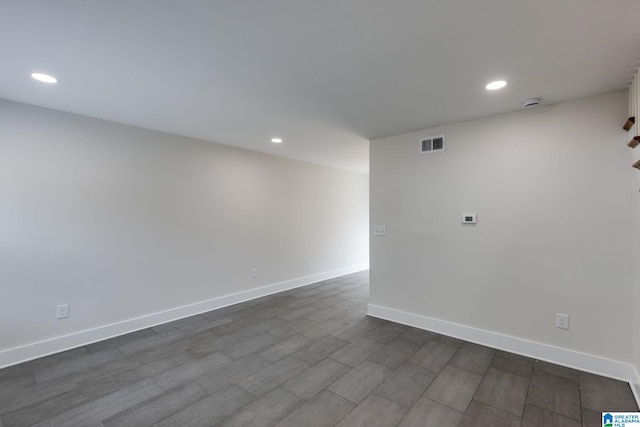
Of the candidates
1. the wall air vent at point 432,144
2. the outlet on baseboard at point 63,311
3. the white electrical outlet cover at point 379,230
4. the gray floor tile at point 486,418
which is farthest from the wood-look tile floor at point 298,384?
the wall air vent at point 432,144

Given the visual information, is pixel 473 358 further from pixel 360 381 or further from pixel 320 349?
pixel 320 349

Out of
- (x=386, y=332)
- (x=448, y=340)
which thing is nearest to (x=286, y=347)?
(x=386, y=332)

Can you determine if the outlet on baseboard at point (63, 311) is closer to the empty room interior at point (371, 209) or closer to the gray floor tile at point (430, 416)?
the empty room interior at point (371, 209)

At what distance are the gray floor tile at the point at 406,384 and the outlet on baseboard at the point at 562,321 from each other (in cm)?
130

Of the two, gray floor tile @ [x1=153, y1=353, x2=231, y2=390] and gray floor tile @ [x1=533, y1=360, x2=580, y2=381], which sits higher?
gray floor tile @ [x1=533, y1=360, x2=580, y2=381]

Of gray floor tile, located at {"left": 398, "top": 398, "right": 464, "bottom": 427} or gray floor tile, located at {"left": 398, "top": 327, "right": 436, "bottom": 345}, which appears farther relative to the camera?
gray floor tile, located at {"left": 398, "top": 327, "right": 436, "bottom": 345}

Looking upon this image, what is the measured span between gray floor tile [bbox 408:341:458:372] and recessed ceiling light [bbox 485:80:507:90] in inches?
96.8

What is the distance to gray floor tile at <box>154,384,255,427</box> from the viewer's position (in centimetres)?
186

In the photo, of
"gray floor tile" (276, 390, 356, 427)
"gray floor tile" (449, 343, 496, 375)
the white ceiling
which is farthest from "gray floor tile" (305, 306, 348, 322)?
the white ceiling

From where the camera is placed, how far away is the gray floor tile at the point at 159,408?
1870 mm

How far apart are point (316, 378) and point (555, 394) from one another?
184 cm

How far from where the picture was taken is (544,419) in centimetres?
189

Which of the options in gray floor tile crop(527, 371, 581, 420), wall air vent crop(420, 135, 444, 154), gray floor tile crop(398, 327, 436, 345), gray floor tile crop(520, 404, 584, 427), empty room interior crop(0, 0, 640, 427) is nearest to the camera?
empty room interior crop(0, 0, 640, 427)

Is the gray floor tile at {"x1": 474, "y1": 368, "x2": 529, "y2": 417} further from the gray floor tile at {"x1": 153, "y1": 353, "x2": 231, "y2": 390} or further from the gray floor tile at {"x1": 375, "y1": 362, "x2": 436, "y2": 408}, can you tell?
the gray floor tile at {"x1": 153, "y1": 353, "x2": 231, "y2": 390}
